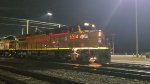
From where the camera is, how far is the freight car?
78.5 ft

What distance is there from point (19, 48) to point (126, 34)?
249 ft

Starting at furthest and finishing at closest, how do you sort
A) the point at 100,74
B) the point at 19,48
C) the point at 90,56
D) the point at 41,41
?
the point at 19,48 → the point at 41,41 → the point at 90,56 → the point at 100,74

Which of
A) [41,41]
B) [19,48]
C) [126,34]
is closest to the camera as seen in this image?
[41,41]

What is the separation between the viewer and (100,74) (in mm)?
15859

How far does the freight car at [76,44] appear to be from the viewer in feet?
78.5

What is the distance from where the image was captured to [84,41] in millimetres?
24609

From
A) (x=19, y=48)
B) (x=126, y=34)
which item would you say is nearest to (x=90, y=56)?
(x=19, y=48)

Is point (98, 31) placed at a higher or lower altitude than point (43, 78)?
higher

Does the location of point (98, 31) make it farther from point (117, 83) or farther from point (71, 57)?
point (117, 83)

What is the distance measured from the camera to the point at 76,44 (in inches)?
988

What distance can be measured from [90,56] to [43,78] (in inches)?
421

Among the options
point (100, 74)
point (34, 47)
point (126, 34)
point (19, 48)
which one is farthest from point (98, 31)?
point (126, 34)

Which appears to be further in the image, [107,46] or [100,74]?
[107,46]

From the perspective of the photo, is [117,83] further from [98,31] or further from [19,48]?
[19,48]
